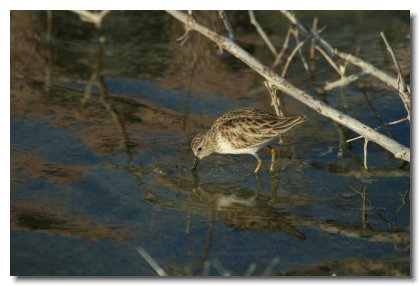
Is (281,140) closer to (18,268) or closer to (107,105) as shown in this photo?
(107,105)

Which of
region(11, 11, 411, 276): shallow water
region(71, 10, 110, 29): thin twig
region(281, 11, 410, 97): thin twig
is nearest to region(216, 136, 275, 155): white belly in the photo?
region(11, 11, 411, 276): shallow water

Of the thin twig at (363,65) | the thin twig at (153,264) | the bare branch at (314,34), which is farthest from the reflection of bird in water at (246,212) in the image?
the bare branch at (314,34)

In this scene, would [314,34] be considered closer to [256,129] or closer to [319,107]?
[256,129]

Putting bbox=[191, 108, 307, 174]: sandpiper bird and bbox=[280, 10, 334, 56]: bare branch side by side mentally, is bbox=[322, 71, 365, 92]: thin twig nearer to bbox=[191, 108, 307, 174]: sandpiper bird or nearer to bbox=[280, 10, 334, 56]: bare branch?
bbox=[280, 10, 334, 56]: bare branch

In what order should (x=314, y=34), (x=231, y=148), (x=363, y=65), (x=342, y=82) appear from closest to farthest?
1. (x=231, y=148)
2. (x=363, y=65)
3. (x=342, y=82)
4. (x=314, y=34)

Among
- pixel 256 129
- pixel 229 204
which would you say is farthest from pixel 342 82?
pixel 229 204
